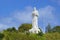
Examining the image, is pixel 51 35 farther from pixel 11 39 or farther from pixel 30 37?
pixel 11 39

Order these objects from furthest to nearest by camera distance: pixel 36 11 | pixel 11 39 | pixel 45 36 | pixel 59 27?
pixel 59 27, pixel 36 11, pixel 45 36, pixel 11 39

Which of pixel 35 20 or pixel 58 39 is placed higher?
pixel 35 20

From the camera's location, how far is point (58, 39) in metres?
64.2

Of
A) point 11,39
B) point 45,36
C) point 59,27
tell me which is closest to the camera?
point 11,39

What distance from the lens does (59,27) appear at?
3647 inches

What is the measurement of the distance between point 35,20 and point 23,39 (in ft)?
94.4

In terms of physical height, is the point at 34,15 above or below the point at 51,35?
above

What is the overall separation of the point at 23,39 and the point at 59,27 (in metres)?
37.4

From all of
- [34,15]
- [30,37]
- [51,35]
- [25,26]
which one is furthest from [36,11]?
[30,37]

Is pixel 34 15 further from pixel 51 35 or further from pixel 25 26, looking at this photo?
pixel 51 35

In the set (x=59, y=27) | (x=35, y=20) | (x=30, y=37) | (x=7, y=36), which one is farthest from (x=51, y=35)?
(x=59, y=27)

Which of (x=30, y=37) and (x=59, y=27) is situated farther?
(x=59, y=27)

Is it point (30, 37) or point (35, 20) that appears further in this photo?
point (35, 20)

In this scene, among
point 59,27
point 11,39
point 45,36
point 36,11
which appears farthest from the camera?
point 59,27
